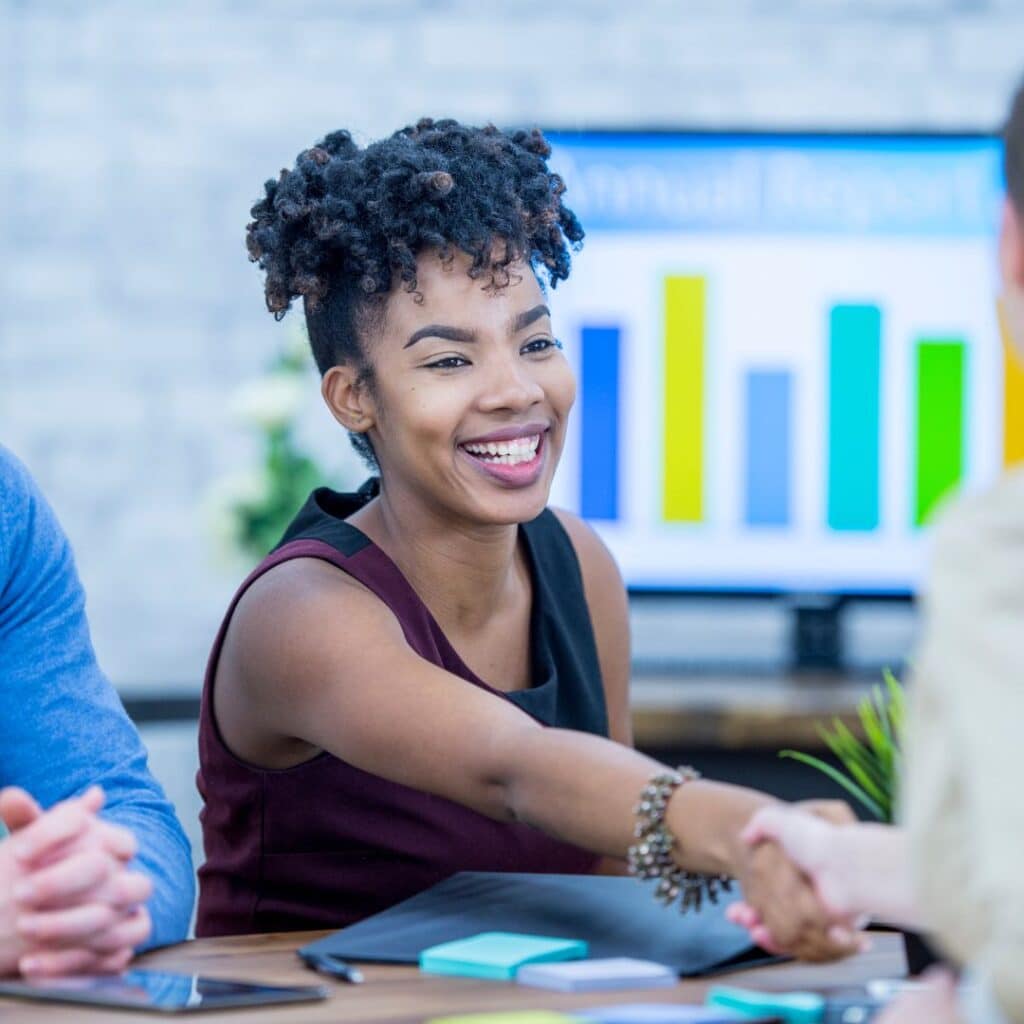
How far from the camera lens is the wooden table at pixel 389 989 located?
1.12 m

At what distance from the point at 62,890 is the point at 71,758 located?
317 mm

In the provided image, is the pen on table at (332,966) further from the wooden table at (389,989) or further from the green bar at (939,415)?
the green bar at (939,415)

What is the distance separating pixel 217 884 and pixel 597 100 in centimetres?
190

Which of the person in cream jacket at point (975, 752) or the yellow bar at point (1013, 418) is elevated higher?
the yellow bar at point (1013, 418)

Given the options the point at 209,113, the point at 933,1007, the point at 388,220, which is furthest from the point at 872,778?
the point at 209,113

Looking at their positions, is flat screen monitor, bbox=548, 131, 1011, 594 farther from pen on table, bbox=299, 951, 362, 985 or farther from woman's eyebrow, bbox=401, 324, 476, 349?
pen on table, bbox=299, 951, 362, 985

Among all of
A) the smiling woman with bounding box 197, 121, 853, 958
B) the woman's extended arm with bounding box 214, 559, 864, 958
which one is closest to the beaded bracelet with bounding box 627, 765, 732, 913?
the woman's extended arm with bounding box 214, 559, 864, 958

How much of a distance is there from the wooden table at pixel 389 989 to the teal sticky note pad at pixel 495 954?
0.01 m

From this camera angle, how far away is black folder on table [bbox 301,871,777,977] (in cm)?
129

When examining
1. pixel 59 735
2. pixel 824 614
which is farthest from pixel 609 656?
pixel 824 614

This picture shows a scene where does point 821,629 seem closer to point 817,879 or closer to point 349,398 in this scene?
point 349,398

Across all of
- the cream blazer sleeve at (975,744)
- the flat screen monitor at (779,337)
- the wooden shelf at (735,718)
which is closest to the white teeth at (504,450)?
the wooden shelf at (735,718)

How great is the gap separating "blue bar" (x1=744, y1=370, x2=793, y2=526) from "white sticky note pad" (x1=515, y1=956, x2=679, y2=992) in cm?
188

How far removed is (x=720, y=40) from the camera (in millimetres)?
3242
